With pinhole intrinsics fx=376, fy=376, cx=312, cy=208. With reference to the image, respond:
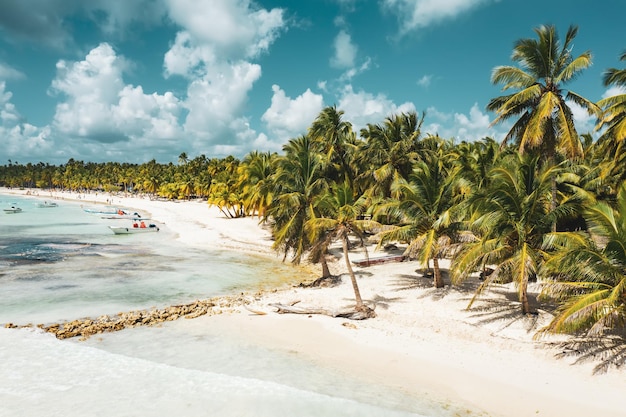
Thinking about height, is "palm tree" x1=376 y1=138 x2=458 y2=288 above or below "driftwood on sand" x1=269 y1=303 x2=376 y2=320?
above

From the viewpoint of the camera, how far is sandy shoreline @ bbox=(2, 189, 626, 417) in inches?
396

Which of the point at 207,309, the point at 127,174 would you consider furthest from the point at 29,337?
the point at 127,174

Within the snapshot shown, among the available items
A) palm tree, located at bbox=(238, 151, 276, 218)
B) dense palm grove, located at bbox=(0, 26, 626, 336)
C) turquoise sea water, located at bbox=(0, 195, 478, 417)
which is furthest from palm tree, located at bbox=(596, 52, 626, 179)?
palm tree, located at bbox=(238, 151, 276, 218)

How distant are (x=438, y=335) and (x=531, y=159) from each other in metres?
7.71

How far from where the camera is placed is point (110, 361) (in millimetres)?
13062

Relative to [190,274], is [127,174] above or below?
above

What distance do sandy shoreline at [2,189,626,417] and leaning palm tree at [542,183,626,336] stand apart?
62.1 inches

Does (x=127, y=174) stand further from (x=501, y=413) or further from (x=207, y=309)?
(x=501, y=413)

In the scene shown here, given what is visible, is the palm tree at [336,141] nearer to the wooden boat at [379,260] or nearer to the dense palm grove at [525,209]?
the dense palm grove at [525,209]

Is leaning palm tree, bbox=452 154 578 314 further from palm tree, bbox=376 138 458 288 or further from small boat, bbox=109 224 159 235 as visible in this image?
small boat, bbox=109 224 159 235

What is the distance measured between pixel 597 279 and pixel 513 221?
367 cm

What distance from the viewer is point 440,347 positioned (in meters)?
13.2

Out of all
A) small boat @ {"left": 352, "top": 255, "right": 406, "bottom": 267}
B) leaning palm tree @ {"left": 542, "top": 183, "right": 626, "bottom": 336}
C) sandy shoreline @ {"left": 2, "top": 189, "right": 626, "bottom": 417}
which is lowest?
sandy shoreline @ {"left": 2, "top": 189, "right": 626, "bottom": 417}

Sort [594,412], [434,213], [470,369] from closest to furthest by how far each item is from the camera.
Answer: [594,412] → [470,369] → [434,213]
